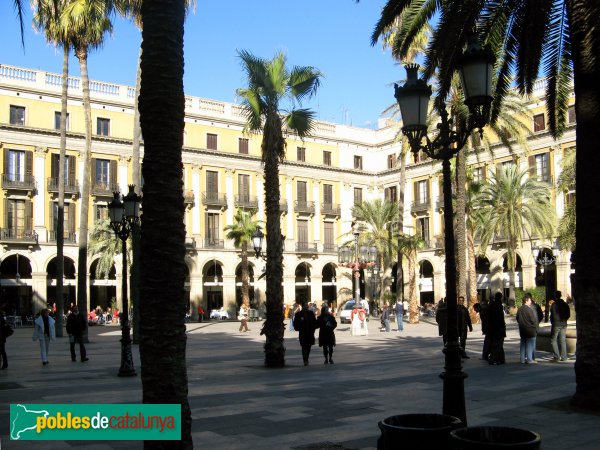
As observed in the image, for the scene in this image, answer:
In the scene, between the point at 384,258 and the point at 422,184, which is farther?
the point at 422,184

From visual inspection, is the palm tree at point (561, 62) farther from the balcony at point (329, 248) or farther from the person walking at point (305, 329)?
the balcony at point (329, 248)

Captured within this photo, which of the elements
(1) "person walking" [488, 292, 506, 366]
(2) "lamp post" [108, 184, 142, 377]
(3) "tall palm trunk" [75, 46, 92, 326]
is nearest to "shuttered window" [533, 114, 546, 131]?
(3) "tall palm trunk" [75, 46, 92, 326]

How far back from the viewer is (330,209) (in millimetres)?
60875

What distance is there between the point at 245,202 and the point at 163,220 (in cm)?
5113

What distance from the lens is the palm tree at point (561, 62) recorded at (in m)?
8.88

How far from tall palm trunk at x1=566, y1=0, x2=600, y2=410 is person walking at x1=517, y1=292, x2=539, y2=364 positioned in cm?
509

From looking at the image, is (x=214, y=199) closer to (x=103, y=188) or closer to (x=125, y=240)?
(x=103, y=188)

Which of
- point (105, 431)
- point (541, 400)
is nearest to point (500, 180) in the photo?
point (541, 400)

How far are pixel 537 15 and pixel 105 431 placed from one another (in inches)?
344

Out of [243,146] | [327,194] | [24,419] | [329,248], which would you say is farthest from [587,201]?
[327,194]

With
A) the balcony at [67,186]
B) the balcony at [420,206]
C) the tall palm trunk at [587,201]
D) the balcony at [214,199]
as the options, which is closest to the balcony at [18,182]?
the balcony at [67,186]

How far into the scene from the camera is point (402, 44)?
1212 cm

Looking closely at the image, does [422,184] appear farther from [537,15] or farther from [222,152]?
[537,15]

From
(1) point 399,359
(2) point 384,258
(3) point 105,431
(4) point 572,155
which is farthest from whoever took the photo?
(2) point 384,258
